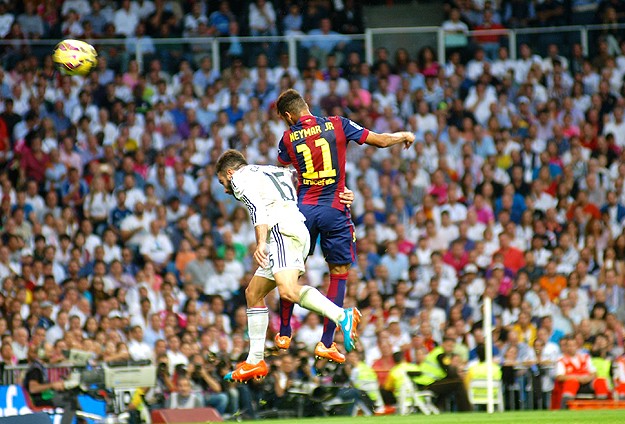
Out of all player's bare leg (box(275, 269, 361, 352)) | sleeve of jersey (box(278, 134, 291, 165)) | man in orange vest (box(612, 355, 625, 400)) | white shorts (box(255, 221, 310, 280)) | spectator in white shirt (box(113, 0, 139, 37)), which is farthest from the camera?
spectator in white shirt (box(113, 0, 139, 37))

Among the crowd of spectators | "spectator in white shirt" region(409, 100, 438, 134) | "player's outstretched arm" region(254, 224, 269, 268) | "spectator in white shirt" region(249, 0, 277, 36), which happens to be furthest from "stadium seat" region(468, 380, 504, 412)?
"spectator in white shirt" region(249, 0, 277, 36)

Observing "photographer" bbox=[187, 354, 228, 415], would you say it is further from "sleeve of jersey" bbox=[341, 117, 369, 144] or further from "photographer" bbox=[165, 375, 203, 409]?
"sleeve of jersey" bbox=[341, 117, 369, 144]

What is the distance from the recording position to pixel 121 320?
17.1 meters

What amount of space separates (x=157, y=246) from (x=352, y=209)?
10.4 ft

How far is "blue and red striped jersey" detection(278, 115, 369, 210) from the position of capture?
453 inches

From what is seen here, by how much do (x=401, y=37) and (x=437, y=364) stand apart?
27.6 ft

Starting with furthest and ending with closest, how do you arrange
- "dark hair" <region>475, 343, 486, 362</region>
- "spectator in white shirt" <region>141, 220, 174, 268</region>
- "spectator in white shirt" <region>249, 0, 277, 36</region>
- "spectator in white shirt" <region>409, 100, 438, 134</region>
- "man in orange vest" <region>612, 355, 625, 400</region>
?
"spectator in white shirt" <region>249, 0, 277, 36</region> < "spectator in white shirt" <region>409, 100, 438, 134</region> < "spectator in white shirt" <region>141, 220, 174, 268</region> < "dark hair" <region>475, 343, 486, 362</region> < "man in orange vest" <region>612, 355, 625, 400</region>

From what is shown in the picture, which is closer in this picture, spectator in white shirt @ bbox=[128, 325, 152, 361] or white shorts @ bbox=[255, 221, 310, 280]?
white shorts @ bbox=[255, 221, 310, 280]

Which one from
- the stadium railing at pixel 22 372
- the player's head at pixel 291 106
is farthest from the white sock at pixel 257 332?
the stadium railing at pixel 22 372

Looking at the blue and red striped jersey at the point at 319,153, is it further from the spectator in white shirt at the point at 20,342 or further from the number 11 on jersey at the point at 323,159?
the spectator in white shirt at the point at 20,342

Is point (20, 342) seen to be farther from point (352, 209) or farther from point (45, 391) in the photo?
point (352, 209)

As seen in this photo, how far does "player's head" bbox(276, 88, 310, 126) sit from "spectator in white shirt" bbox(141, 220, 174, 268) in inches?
301

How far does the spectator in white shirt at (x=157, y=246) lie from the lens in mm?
18848

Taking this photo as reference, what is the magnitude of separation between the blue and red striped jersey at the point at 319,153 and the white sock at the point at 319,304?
937 mm
